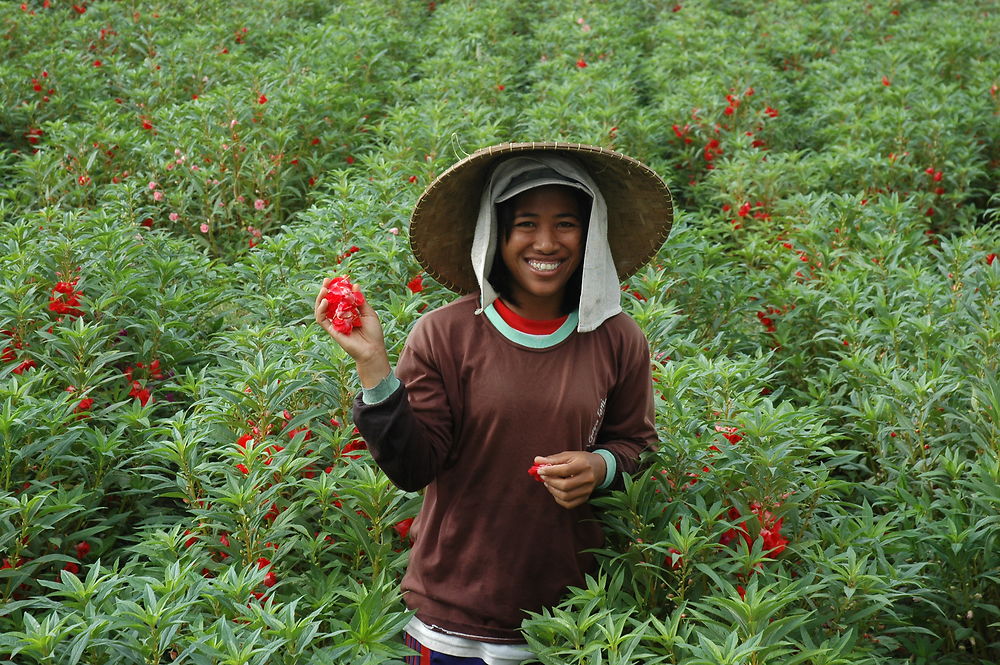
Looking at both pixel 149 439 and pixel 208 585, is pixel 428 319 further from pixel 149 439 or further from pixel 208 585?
pixel 149 439

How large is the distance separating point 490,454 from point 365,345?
A: 443 mm

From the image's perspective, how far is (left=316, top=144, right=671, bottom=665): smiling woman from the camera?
229 centimetres

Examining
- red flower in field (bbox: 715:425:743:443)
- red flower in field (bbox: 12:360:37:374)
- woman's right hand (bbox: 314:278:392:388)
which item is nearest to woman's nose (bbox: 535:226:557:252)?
woman's right hand (bbox: 314:278:392:388)

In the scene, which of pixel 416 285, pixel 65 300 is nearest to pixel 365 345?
pixel 416 285

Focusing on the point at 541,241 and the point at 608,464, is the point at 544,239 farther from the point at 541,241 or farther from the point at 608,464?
the point at 608,464

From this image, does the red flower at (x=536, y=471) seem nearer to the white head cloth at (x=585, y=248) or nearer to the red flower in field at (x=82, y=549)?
the white head cloth at (x=585, y=248)

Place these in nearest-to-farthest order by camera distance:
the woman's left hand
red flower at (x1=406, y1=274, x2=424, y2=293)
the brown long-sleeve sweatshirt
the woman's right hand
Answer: the woman's right hand → the woman's left hand → the brown long-sleeve sweatshirt → red flower at (x1=406, y1=274, x2=424, y2=293)

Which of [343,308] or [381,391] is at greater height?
[343,308]

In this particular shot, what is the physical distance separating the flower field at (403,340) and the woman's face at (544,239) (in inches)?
19.3

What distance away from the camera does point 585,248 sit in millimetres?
2373

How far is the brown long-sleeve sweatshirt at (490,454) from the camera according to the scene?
7.50 ft

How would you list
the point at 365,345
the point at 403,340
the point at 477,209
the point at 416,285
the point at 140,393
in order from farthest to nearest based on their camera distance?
1. the point at 416,285
2. the point at 140,393
3. the point at 403,340
4. the point at 477,209
5. the point at 365,345

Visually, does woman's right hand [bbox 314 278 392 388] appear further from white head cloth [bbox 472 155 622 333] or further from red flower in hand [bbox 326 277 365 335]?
white head cloth [bbox 472 155 622 333]

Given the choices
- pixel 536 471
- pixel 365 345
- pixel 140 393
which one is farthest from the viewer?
pixel 140 393
